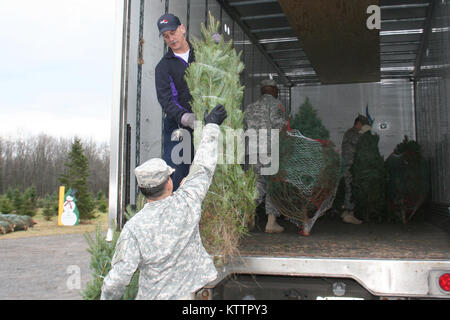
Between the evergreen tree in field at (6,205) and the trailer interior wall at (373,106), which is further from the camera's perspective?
the evergreen tree in field at (6,205)

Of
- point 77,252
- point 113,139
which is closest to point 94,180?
point 77,252

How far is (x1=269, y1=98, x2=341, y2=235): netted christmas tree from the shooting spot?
3.75 m

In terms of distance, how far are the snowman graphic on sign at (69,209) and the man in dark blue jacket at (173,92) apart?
1236 centimetres

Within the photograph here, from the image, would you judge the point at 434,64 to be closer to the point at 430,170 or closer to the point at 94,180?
the point at 430,170

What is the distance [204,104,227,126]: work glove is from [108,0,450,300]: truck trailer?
655mm

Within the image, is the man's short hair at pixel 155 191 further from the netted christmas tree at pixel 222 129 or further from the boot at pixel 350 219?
the boot at pixel 350 219

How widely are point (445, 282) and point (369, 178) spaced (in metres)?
3.52

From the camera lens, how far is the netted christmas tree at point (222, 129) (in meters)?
2.81

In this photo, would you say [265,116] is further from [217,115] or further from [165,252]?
[165,252]

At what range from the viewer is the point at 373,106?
9.90 m

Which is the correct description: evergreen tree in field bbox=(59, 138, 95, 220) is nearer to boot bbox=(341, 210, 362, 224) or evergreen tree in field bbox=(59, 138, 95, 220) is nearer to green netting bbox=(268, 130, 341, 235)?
boot bbox=(341, 210, 362, 224)

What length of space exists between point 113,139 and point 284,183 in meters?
1.72

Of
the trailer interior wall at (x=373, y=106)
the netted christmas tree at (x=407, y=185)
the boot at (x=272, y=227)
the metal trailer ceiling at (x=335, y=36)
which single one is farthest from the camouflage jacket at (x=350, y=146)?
the trailer interior wall at (x=373, y=106)

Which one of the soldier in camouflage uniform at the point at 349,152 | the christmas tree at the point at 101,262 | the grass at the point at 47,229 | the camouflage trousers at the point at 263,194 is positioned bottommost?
the grass at the point at 47,229
